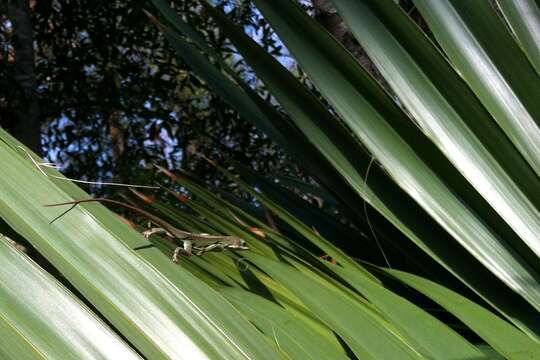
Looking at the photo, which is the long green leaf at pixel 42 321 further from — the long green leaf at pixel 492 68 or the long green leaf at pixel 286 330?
the long green leaf at pixel 492 68

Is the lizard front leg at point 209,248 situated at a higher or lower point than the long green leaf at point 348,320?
lower

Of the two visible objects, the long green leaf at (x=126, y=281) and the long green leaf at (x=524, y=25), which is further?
the long green leaf at (x=524, y=25)

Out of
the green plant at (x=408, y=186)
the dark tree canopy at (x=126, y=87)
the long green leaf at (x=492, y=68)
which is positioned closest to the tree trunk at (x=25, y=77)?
the dark tree canopy at (x=126, y=87)

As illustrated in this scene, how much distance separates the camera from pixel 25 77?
10.0ft

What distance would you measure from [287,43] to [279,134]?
0.93 ft

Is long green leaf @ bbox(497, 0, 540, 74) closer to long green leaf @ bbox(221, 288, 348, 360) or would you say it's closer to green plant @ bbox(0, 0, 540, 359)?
green plant @ bbox(0, 0, 540, 359)

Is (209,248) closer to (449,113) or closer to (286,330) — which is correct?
(286,330)

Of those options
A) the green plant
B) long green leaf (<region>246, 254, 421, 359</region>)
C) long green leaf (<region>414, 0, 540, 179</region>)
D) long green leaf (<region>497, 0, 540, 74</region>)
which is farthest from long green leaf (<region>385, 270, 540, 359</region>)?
long green leaf (<region>497, 0, 540, 74</region>)

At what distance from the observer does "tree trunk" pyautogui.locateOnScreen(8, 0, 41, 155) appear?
9.77ft

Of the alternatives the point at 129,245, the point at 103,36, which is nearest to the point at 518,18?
the point at 129,245

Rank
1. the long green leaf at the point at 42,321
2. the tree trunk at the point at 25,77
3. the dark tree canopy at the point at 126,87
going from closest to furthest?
the long green leaf at the point at 42,321
the tree trunk at the point at 25,77
the dark tree canopy at the point at 126,87

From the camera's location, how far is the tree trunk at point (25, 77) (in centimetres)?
298

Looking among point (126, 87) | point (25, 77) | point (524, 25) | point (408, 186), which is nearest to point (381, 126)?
point (408, 186)

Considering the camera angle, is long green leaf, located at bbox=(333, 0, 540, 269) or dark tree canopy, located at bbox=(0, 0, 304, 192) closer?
long green leaf, located at bbox=(333, 0, 540, 269)
